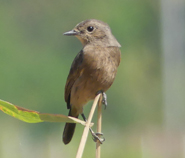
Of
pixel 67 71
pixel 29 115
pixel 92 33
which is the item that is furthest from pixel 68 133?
pixel 67 71

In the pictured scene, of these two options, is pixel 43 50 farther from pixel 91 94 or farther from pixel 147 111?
pixel 91 94

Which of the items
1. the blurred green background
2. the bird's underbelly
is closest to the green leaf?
the bird's underbelly

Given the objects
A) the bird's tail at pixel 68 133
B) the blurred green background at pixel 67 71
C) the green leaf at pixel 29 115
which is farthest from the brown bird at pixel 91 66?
the blurred green background at pixel 67 71

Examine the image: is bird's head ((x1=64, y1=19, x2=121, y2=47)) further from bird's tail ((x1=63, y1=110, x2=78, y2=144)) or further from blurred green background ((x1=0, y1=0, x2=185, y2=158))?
blurred green background ((x1=0, y1=0, x2=185, y2=158))

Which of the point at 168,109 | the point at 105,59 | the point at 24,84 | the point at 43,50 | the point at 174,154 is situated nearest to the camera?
the point at 105,59

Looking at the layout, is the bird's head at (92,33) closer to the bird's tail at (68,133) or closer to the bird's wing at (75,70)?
the bird's wing at (75,70)

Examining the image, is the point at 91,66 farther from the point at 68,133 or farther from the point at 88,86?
the point at 68,133

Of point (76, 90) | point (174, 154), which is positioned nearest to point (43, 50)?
point (174, 154)
